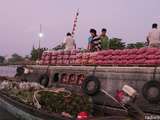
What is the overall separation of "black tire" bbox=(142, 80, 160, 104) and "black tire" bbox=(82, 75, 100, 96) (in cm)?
224

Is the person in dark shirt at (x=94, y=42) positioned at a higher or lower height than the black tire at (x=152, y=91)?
higher

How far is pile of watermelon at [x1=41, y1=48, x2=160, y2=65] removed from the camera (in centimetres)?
1134

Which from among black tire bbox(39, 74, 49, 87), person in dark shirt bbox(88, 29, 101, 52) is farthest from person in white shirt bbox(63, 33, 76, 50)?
black tire bbox(39, 74, 49, 87)

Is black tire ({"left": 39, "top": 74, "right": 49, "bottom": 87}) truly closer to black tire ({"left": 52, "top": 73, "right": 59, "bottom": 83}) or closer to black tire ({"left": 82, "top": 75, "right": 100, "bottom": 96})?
black tire ({"left": 52, "top": 73, "right": 59, "bottom": 83})

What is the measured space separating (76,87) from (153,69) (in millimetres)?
3973

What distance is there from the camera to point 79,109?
35.4 feet

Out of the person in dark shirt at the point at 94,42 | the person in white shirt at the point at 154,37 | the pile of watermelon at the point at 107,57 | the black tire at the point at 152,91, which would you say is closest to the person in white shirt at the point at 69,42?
the pile of watermelon at the point at 107,57

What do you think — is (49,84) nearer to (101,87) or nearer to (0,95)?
(0,95)

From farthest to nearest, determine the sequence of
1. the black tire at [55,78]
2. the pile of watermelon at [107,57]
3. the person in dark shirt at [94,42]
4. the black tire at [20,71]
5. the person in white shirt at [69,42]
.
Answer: the black tire at [20,71]
the person in white shirt at [69,42]
the black tire at [55,78]
the person in dark shirt at [94,42]
the pile of watermelon at [107,57]

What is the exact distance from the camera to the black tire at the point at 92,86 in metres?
12.6

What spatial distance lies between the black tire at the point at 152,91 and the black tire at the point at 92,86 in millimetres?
2240

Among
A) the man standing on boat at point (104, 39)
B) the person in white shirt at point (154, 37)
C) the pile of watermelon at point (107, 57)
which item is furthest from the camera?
the man standing on boat at point (104, 39)

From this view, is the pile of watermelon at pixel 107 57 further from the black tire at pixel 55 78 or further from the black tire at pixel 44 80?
the black tire at pixel 44 80

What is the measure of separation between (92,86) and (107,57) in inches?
46.5
